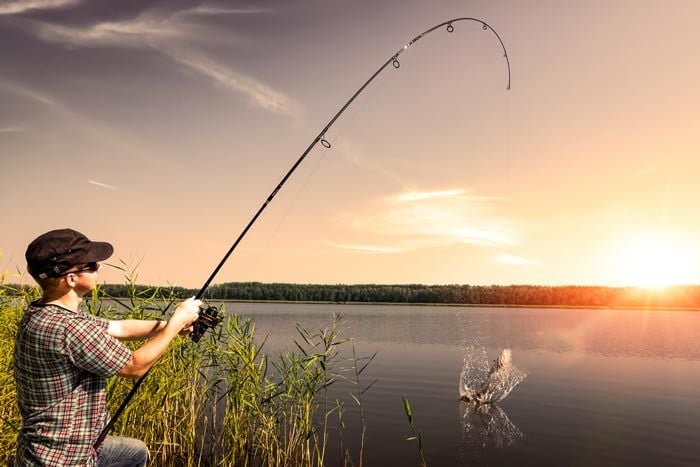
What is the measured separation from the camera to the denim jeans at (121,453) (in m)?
3.10

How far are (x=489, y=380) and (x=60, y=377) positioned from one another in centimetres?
1508

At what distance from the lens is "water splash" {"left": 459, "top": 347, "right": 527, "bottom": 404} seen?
15375 mm

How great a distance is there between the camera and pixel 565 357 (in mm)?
24641

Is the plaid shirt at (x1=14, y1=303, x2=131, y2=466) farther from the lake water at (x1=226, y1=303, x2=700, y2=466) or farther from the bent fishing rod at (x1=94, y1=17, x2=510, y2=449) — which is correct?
the lake water at (x1=226, y1=303, x2=700, y2=466)

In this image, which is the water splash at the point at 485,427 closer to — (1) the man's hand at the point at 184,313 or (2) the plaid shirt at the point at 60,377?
(1) the man's hand at the point at 184,313

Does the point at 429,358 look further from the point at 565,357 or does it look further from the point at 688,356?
the point at 688,356

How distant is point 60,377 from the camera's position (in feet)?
8.63

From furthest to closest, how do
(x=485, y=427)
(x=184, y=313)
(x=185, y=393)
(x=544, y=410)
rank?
(x=544, y=410) < (x=485, y=427) < (x=185, y=393) < (x=184, y=313)

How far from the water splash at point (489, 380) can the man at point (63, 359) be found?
1227 cm

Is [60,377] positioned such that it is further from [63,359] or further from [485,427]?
[485,427]

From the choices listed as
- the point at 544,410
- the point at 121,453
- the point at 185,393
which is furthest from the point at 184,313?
the point at 544,410

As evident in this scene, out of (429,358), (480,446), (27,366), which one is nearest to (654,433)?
(480,446)

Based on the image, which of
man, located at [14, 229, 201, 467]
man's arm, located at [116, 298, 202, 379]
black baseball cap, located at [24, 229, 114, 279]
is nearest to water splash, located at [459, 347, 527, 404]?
man's arm, located at [116, 298, 202, 379]

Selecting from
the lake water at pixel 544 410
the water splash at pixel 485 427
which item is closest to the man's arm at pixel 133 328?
the lake water at pixel 544 410
